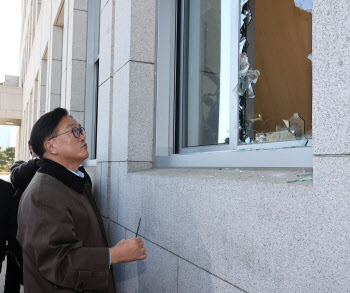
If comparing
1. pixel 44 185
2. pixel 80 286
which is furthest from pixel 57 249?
pixel 44 185

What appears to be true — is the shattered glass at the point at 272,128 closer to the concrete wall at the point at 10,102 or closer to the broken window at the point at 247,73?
the broken window at the point at 247,73

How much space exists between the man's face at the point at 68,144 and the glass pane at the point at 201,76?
119 cm

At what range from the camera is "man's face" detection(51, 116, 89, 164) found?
254 centimetres

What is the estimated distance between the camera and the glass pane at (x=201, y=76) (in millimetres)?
3152

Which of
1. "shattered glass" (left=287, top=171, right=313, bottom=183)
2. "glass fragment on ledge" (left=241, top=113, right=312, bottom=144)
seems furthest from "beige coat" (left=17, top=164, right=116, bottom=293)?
"glass fragment on ledge" (left=241, top=113, right=312, bottom=144)

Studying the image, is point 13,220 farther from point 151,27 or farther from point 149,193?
point 151,27

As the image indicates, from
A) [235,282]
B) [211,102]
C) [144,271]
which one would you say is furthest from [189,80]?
[235,282]

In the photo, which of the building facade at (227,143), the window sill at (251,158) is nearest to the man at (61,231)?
the building facade at (227,143)

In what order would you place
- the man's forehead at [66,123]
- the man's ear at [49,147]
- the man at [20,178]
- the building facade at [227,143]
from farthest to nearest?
the man at [20,178]
the man's forehead at [66,123]
the man's ear at [49,147]
the building facade at [227,143]

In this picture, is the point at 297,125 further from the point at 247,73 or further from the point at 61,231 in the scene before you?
the point at 61,231

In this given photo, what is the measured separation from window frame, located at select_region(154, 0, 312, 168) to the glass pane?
11 cm

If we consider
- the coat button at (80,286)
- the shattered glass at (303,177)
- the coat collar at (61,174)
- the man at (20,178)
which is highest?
the shattered glass at (303,177)

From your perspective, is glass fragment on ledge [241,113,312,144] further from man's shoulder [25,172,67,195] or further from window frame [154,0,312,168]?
man's shoulder [25,172,67,195]

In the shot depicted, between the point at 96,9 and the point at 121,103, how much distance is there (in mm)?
3480
